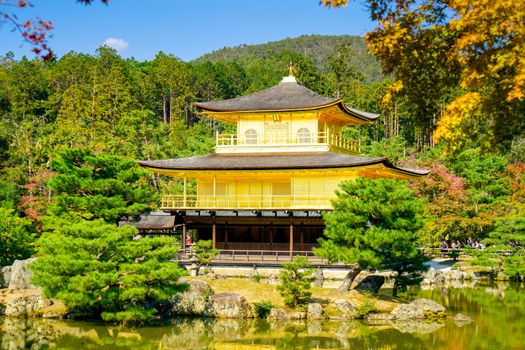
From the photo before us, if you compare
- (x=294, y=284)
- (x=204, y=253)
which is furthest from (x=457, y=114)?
(x=204, y=253)

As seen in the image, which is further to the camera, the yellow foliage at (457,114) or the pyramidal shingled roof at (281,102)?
the pyramidal shingled roof at (281,102)

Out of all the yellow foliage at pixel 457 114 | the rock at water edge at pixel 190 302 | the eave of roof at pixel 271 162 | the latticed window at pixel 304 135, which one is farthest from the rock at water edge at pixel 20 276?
the yellow foliage at pixel 457 114

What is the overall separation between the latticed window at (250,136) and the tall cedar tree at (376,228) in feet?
33.9

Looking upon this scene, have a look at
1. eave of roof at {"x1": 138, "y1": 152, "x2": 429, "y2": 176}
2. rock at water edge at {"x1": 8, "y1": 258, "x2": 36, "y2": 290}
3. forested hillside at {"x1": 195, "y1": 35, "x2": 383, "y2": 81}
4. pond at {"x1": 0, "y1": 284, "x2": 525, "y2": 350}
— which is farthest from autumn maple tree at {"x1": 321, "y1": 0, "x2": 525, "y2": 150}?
forested hillside at {"x1": 195, "y1": 35, "x2": 383, "y2": 81}

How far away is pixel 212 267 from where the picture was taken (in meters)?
29.2

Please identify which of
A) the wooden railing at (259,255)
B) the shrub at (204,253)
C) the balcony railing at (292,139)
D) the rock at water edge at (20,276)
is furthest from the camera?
the balcony railing at (292,139)

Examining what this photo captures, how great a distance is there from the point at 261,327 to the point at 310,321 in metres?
1.70

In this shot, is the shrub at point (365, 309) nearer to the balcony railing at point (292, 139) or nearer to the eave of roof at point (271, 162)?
the eave of roof at point (271, 162)

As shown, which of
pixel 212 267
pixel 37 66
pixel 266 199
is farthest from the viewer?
pixel 37 66

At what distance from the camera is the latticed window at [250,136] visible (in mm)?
33091

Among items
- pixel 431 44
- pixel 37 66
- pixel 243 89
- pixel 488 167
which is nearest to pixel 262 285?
pixel 431 44

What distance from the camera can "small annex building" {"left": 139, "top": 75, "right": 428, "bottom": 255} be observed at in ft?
97.3

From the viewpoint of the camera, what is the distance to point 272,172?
30.2m

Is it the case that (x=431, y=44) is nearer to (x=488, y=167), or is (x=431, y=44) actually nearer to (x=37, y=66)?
(x=488, y=167)
